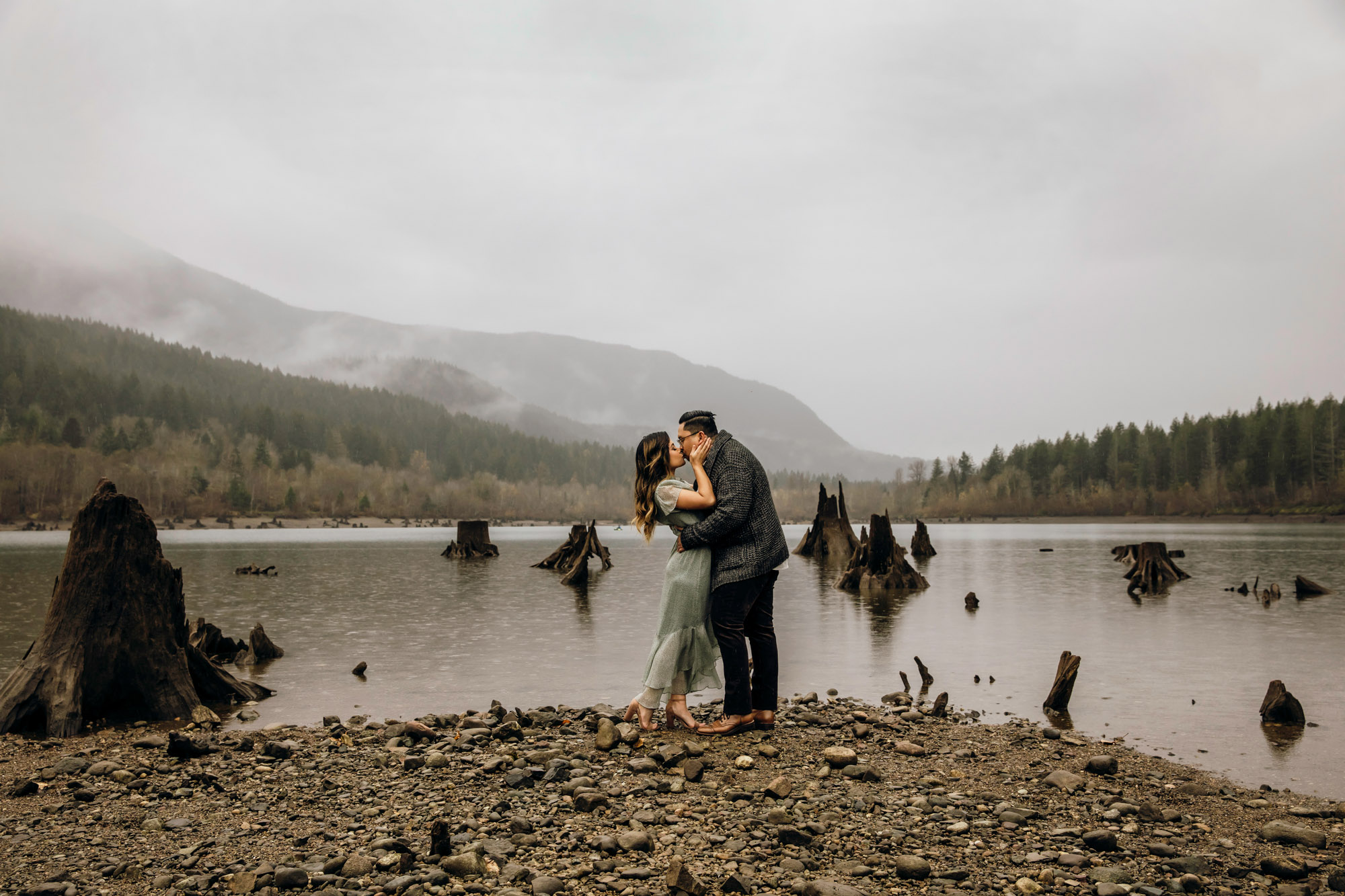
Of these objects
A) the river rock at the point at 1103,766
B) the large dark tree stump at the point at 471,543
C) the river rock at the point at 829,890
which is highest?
the river rock at the point at 829,890

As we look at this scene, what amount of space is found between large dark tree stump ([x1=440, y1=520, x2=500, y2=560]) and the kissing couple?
4745 centimetres

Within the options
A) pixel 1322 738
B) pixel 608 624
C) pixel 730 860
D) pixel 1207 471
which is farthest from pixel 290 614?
pixel 1207 471

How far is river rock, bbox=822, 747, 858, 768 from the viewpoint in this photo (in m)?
7.30

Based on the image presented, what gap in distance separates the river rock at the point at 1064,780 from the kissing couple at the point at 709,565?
9.03ft

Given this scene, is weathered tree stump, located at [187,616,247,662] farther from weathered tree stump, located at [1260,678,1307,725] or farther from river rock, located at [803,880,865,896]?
weathered tree stump, located at [1260,678,1307,725]

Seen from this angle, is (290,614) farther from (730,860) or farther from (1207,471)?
(1207,471)

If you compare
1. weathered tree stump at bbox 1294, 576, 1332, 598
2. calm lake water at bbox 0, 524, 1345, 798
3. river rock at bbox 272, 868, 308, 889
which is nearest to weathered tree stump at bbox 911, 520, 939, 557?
calm lake water at bbox 0, 524, 1345, 798

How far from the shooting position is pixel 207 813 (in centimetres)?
616

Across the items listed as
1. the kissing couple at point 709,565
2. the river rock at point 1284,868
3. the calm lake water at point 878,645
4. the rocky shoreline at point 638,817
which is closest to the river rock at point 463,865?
the rocky shoreline at point 638,817

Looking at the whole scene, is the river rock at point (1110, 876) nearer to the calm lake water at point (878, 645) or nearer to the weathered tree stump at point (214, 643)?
the calm lake water at point (878, 645)

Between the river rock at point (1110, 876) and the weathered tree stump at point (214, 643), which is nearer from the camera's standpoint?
the river rock at point (1110, 876)

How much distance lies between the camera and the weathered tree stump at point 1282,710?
9938 millimetres

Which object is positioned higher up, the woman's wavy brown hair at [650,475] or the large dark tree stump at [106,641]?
the woman's wavy brown hair at [650,475]

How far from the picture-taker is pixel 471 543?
180 ft
